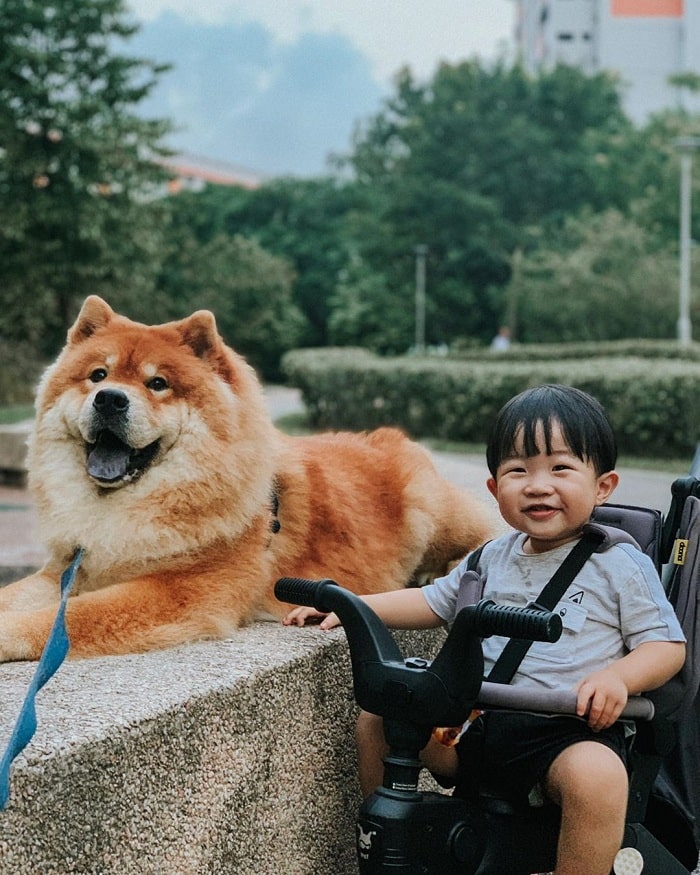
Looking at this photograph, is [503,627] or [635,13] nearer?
[503,627]

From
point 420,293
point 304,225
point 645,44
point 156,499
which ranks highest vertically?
point 645,44

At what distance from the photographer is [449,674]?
6.84 ft

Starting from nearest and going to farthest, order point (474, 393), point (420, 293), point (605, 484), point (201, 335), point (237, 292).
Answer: point (605, 484)
point (201, 335)
point (474, 393)
point (237, 292)
point (420, 293)

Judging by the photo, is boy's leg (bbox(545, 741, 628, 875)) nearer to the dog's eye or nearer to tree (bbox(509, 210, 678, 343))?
the dog's eye

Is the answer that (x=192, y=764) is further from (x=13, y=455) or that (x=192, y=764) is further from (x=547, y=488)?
(x=13, y=455)

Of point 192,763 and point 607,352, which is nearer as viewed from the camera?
point 192,763

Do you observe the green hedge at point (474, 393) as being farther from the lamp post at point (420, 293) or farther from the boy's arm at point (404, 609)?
the lamp post at point (420, 293)

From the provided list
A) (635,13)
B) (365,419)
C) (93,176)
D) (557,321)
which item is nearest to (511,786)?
(365,419)

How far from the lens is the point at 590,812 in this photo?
6.88 feet

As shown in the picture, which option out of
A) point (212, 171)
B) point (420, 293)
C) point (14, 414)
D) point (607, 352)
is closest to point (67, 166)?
point (14, 414)

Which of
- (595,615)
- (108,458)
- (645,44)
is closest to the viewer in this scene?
(595,615)

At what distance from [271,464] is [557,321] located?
3484 cm

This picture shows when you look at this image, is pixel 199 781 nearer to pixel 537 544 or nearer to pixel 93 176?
pixel 537 544

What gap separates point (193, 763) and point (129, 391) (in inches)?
39.3
